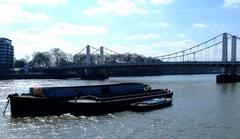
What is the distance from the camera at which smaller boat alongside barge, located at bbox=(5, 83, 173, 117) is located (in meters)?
40.7

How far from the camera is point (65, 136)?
100 ft

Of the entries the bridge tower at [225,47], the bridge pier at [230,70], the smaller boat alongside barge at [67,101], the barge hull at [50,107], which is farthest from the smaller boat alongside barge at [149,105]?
the bridge tower at [225,47]

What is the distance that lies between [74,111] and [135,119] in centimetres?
644

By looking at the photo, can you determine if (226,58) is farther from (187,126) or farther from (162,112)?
(187,126)

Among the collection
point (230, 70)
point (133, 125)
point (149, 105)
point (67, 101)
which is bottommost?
point (133, 125)

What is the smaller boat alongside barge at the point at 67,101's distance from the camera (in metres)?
40.7

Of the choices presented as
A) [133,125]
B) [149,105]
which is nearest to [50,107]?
[133,125]

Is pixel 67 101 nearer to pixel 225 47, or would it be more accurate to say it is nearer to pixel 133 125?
pixel 133 125

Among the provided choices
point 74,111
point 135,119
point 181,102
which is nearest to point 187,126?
point 135,119

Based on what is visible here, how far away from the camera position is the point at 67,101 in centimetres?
4234

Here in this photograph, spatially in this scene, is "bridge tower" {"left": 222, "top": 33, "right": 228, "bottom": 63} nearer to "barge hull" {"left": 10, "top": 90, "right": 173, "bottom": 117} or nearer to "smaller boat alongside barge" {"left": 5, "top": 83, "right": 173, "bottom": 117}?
"smaller boat alongside barge" {"left": 5, "top": 83, "right": 173, "bottom": 117}

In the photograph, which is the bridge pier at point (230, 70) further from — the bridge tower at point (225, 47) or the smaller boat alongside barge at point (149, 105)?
the smaller boat alongside barge at point (149, 105)

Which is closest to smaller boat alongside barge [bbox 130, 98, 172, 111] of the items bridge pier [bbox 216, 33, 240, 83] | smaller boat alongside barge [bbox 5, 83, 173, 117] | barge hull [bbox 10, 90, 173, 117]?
smaller boat alongside barge [bbox 5, 83, 173, 117]

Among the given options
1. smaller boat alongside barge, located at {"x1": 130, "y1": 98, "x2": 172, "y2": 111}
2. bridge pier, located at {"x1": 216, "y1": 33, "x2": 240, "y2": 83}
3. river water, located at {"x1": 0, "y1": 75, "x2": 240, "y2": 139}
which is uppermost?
bridge pier, located at {"x1": 216, "y1": 33, "x2": 240, "y2": 83}
